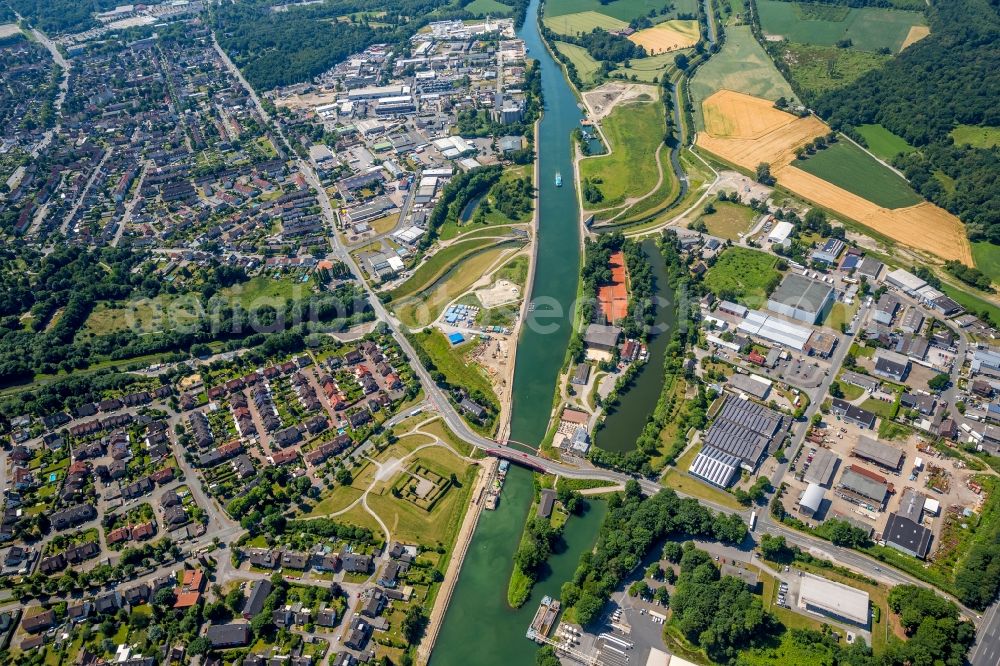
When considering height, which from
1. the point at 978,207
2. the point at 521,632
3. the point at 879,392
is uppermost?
the point at 978,207

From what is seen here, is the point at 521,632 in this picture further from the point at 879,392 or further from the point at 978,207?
the point at 978,207

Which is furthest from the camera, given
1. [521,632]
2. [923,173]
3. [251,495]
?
[923,173]

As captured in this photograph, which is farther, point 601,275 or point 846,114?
point 846,114

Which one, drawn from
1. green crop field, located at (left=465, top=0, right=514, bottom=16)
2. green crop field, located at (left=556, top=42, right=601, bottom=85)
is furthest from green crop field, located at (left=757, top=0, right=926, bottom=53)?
green crop field, located at (left=465, top=0, right=514, bottom=16)

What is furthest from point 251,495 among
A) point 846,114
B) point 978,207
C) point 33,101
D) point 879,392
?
point 33,101

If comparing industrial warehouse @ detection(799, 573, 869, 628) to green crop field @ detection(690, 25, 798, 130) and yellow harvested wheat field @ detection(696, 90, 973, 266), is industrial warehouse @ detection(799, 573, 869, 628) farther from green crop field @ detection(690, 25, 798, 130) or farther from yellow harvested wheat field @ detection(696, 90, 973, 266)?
green crop field @ detection(690, 25, 798, 130)

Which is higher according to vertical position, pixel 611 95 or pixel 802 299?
pixel 611 95

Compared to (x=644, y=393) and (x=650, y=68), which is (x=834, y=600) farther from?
(x=650, y=68)

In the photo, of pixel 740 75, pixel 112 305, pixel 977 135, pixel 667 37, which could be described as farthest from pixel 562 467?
pixel 667 37

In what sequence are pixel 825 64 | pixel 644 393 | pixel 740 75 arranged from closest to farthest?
pixel 644 393 → pixel 825 64 → pixel 740 75
